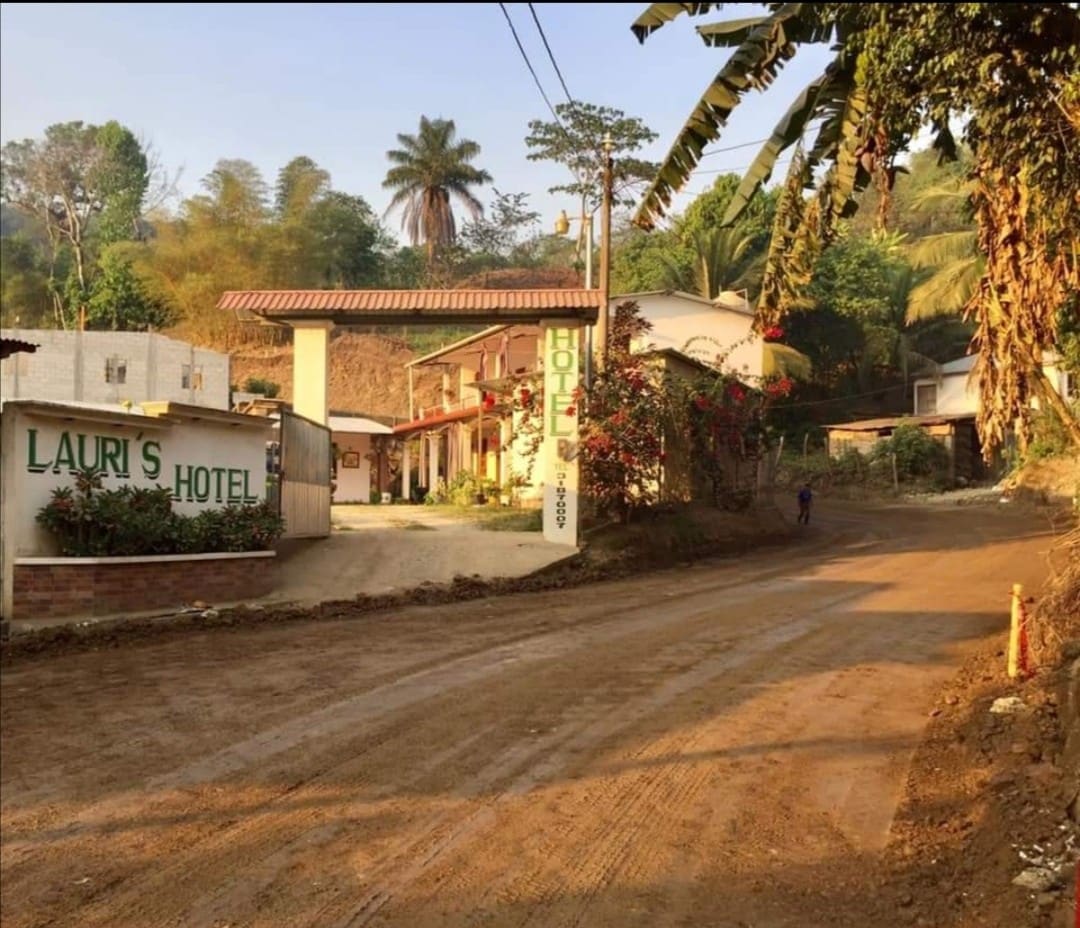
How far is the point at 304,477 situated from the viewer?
1583 cm

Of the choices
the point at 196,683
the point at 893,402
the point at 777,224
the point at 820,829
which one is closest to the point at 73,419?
the point at 196,683

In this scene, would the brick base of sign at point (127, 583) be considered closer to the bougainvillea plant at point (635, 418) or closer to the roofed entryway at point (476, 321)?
the roofed entryway at point (476, 321)

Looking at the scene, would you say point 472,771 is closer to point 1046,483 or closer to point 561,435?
point 561,435

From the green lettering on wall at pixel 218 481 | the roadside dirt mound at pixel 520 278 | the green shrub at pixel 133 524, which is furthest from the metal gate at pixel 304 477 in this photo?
the roadside dirt mound at pixel 520 278

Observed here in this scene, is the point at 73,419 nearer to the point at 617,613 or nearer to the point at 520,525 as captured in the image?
the point at 617,613

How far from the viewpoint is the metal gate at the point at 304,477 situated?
15.0 metres

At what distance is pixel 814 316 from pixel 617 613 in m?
34.8

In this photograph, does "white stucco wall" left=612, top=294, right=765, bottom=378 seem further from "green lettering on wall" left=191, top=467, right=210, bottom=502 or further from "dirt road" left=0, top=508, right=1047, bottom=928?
"dirt road" left=0, top=508, right=1047, bottom=928

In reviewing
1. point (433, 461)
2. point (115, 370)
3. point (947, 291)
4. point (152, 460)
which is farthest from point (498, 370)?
point (152, 460)

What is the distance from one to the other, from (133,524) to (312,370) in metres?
6.32

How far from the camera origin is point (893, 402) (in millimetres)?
45031

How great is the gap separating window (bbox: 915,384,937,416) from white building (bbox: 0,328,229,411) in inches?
1136

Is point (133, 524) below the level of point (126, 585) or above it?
above

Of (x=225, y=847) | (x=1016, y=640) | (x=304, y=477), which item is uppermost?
(x=304, y=477)
